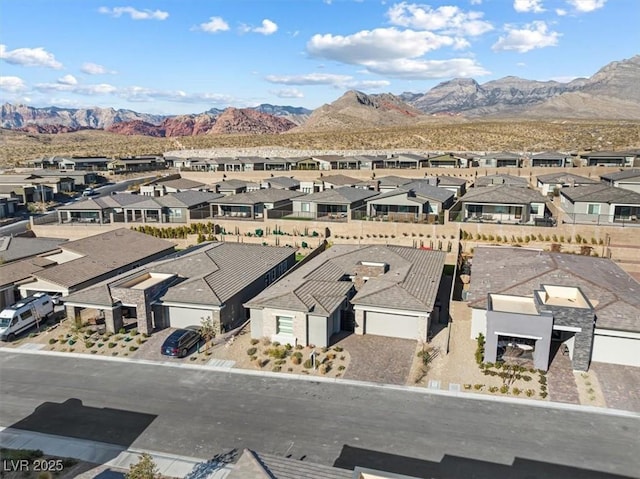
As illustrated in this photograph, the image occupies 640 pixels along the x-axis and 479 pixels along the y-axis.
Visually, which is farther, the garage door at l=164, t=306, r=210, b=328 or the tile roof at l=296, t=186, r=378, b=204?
the tile roof at l=296, t=186, r=378, b=204

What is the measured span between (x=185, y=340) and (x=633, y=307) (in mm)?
23423

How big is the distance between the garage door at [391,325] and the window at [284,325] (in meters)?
4.49

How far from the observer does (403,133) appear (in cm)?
12950

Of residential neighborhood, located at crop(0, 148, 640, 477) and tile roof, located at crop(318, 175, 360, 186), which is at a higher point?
tile roof, located at crop(318, 175, 360, 186)

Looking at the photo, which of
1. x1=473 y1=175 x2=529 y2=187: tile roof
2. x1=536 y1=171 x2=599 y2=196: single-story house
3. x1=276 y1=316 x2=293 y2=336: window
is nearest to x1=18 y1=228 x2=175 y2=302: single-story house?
x1=276 y1=316 x2=293 y2=336: window

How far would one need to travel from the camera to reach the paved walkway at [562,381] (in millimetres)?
20778

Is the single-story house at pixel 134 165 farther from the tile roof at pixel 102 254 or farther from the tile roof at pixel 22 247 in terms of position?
the tile roof at pixel 102 254

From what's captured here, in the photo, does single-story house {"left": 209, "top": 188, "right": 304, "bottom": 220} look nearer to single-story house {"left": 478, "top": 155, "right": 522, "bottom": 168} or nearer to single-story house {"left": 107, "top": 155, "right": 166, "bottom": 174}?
single-story house {"left": 478, "top": 155, "right": 522, "bottom": 168}

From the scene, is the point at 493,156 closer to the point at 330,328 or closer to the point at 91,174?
the point at 330,328

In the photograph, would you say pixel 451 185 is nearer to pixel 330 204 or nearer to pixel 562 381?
pixel 330 204

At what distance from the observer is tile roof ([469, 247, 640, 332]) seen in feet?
76.8

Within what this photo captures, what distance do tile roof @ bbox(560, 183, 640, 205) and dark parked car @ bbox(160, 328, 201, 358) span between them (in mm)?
37382

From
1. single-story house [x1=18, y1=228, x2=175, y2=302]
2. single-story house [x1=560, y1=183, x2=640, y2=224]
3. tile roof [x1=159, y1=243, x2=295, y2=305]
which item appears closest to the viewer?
tile roof [x1=159, y1=243, x2=295, y2=305]

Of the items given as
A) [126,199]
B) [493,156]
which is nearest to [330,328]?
[126,199]
